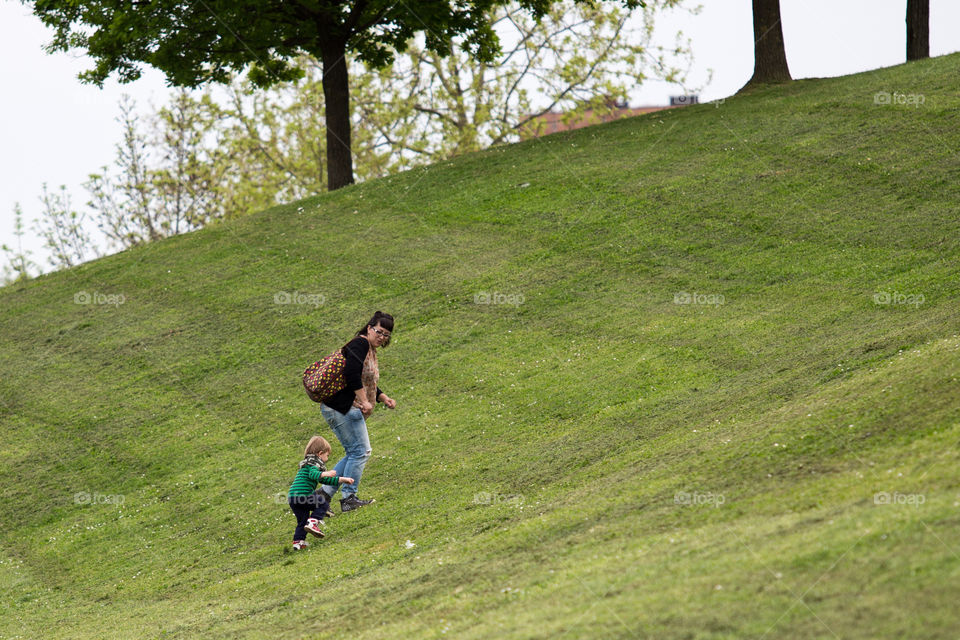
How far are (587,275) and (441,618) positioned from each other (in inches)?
573

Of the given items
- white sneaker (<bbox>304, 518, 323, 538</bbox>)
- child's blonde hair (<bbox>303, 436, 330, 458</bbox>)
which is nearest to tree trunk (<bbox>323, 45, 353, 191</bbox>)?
child's blonde hair (<bbox>303, 436, 330, 458</bbox>)

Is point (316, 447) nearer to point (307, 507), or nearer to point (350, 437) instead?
point (350, 437)

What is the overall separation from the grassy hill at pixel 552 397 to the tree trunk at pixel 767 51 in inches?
56.9

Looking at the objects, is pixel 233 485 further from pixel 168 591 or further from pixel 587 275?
pixel 587 275

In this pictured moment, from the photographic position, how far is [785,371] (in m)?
14.9

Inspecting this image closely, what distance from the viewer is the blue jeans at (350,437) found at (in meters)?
12.3

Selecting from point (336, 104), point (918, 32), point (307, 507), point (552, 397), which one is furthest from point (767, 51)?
point (307, 507)

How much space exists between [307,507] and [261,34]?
22375mm

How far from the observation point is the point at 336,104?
108 feet

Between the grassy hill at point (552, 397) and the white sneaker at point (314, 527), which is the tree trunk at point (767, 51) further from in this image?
the white sneaker at point (314, 527)

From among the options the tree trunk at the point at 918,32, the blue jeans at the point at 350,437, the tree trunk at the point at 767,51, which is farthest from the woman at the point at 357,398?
the tree trunk at the point at 918,32

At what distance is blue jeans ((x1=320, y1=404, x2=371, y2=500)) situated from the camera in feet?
40.4

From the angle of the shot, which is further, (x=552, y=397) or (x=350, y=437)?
(x=552, y=397)

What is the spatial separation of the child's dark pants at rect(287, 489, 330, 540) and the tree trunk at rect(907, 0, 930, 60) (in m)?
27.7
